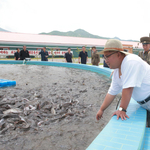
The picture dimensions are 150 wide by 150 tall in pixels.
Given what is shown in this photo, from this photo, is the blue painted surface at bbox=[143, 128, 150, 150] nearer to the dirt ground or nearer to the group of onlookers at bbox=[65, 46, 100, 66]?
the dirt ground

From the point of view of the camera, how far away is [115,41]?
2.04 metres

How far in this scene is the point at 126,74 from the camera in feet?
6.21

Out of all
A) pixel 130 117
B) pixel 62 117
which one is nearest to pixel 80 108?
pixel 62 117

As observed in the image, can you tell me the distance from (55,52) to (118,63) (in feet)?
94.8

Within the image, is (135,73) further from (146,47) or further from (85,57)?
(85,57)

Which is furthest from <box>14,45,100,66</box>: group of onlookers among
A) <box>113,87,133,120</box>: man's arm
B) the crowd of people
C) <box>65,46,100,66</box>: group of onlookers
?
<box>113,87,133,120</box>: man's arm

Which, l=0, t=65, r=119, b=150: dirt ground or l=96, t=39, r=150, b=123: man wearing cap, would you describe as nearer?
l=96, t=39, r=150, b=123: man wearing cap

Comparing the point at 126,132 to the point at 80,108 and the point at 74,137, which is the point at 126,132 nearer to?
the point at 74,137

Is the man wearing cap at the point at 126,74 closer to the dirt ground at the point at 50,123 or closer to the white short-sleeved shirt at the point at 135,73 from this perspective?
the white short-sleeved shirt at the point at 135,73

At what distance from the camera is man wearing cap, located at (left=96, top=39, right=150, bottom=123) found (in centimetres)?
186

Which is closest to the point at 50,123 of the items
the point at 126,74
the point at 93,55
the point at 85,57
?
the point at 126,74

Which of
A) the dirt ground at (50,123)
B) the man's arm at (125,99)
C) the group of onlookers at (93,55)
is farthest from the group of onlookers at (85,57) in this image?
the man's arm at (125,99)

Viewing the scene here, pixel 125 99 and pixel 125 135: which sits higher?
pixel 125 99

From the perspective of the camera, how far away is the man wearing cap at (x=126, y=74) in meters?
1.86
